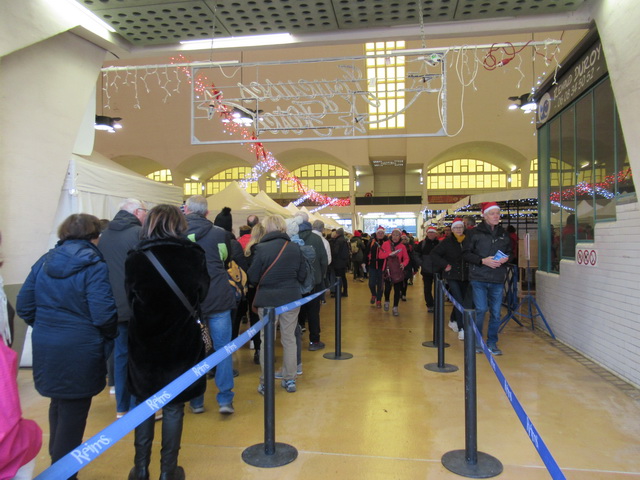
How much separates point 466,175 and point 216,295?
101ft

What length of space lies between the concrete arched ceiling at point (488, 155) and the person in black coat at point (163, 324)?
2688 centimetres

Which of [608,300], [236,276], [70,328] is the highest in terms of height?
[236,276]

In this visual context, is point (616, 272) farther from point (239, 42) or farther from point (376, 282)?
point (376, 282)

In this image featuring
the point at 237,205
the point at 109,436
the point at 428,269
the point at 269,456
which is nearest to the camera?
the point at 109,436

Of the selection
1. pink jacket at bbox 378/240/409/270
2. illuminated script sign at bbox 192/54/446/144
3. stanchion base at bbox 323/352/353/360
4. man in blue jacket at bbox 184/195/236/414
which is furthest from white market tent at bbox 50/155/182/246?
pink jacket at bbox 378/240/409/270

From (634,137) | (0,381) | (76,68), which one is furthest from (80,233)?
(634,137)

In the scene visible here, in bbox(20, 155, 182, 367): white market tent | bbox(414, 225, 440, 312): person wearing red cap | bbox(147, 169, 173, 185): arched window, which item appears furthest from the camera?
bbox(147, 169, 173, 185): arched window

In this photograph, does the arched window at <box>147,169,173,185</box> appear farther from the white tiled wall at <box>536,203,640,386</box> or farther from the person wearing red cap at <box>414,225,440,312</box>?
the white tiled wall at <box>536,203,640,386</box>

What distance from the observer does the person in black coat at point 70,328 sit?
243cm

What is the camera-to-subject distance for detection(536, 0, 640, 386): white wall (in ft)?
12.8

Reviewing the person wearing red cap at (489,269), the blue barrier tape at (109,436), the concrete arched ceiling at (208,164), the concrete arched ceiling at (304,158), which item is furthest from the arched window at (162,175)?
the blue barrier tape at (109,436)

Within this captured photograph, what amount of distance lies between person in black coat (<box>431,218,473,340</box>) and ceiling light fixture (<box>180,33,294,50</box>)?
3640 millimetres

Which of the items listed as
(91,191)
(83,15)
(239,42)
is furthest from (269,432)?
(83,15)

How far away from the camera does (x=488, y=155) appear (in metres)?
29.8
